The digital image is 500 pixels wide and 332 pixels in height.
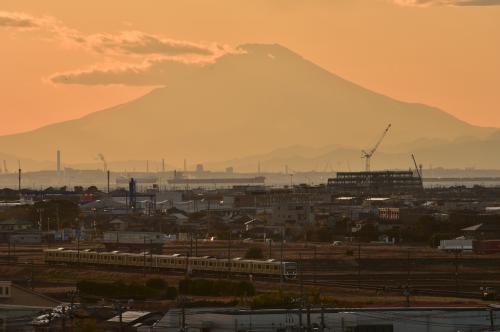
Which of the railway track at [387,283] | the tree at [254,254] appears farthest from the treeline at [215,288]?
the tree at [254,254]

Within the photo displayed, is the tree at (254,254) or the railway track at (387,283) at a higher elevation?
the tree at (254,254)

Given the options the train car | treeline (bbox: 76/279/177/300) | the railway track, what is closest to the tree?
the railway track

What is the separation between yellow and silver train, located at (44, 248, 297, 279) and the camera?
59.0m

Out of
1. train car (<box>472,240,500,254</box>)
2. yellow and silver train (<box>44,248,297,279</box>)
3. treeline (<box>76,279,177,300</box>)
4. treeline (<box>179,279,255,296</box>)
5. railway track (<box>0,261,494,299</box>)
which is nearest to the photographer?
treeline (<box>76,279,177,300</box>)

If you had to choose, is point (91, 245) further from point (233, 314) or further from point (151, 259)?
point (233, 314)

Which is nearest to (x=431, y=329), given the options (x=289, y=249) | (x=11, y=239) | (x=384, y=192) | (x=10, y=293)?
(x=10, y=293)

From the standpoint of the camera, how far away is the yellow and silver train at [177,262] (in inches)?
A: 2324

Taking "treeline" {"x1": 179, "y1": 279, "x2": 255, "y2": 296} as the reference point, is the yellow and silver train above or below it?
above

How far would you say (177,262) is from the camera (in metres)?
63.7

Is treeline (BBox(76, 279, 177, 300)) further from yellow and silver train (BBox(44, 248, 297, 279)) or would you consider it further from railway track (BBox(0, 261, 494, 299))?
yellow and silver train (BBox(44, 248, 297, 279))

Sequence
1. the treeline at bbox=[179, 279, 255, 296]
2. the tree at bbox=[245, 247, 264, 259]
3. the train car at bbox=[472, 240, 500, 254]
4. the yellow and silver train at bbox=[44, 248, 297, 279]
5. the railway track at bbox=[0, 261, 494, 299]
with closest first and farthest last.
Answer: the treeline at bbox=[179, 279, 255, 296] → the railway track at bbox=[0, 261, 494, 299] → the yellow and silver train at bbox=[44, 248, 297, 279] → the tree at bbox=[245, 247, 264, 259] → the train car at bbox=[472, 240, 500, 254]

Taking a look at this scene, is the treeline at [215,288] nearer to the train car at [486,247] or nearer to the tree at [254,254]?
the tree at [254,254]

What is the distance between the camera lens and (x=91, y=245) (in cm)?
8656

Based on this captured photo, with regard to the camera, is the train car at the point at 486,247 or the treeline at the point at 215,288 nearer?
the treeline at the point at 215,288
